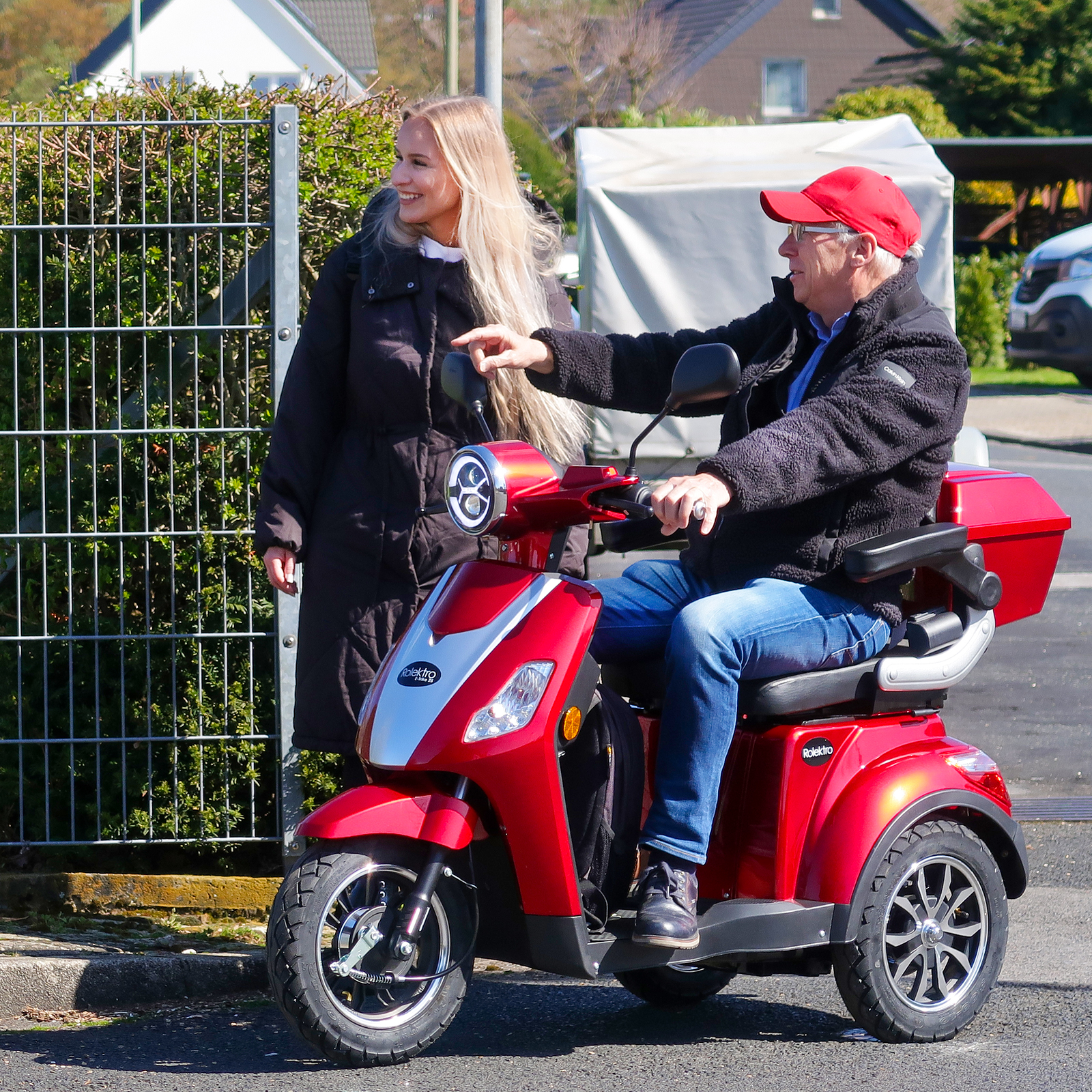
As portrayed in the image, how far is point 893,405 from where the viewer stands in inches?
128

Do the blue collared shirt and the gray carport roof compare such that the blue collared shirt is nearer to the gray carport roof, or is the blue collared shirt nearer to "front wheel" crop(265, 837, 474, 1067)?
"front wheel" crop(265, 837, 474, 1067)

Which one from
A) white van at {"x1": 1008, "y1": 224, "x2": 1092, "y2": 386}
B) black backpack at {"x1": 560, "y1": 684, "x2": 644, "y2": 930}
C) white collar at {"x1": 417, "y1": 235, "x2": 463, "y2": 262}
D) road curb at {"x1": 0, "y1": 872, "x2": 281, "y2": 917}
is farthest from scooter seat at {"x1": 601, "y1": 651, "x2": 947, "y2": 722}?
white van at {"x1": 1008, "y1": 224, "x2": 1092, "y2": 386}

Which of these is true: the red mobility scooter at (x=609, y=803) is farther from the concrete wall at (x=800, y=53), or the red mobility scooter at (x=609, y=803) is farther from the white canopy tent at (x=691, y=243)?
the concrete wall at (x=800, y=53)

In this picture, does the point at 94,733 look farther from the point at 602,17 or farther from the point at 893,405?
the point at 602,17

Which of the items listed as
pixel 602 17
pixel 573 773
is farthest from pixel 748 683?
pixel 602 17

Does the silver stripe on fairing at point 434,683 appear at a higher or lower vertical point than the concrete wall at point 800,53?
lower

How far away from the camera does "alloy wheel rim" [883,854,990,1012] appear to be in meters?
3.43

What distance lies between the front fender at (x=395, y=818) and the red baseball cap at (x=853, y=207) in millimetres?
1402

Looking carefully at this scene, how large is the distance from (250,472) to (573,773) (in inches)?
63.1

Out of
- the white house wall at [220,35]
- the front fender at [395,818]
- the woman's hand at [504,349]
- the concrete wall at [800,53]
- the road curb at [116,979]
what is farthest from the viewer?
the concrete wall at [800,53]

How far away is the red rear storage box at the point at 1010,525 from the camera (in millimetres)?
3531

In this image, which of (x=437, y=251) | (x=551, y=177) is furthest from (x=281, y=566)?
(x=551, y=177)

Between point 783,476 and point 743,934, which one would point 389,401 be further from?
point 743,934

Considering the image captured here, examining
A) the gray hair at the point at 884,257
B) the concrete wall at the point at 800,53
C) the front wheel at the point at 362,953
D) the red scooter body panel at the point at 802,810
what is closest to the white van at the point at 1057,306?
the gray hair at the point at 884,257
